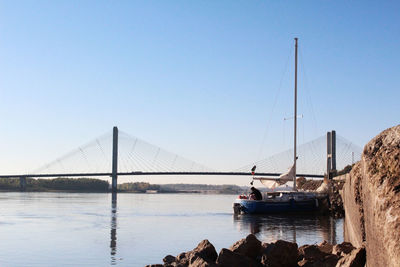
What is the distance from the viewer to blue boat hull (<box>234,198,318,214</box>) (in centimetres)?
3294

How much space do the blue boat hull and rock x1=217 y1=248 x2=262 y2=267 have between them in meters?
23.7

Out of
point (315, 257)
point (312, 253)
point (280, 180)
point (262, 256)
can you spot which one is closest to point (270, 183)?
point (280, 180)

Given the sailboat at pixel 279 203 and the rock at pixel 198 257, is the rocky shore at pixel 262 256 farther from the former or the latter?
the sailboat at pixel 279 203

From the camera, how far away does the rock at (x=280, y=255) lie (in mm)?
9305

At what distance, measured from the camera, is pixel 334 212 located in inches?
1375

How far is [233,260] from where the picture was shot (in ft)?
30.6

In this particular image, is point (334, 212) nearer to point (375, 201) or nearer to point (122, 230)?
point (122, 230)

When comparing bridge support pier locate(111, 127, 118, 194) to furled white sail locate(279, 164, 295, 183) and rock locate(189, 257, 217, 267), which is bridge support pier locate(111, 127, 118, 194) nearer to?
furled white sail locate(279, 164, 295, 183)

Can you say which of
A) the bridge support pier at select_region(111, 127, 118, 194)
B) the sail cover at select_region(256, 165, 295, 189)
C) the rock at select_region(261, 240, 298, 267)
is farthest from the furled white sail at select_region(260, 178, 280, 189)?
the bridge support pier at select_region(111, 127, 118, 194)

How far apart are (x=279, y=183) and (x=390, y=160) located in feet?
116

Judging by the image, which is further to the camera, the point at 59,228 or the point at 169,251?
the point at 59,228

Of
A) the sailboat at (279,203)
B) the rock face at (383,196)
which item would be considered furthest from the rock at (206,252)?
the sailboat at (279,203)

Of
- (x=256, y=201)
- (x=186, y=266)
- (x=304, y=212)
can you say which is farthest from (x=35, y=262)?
(x=304, y=212)

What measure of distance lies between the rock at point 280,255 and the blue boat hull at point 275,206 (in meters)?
23.5
